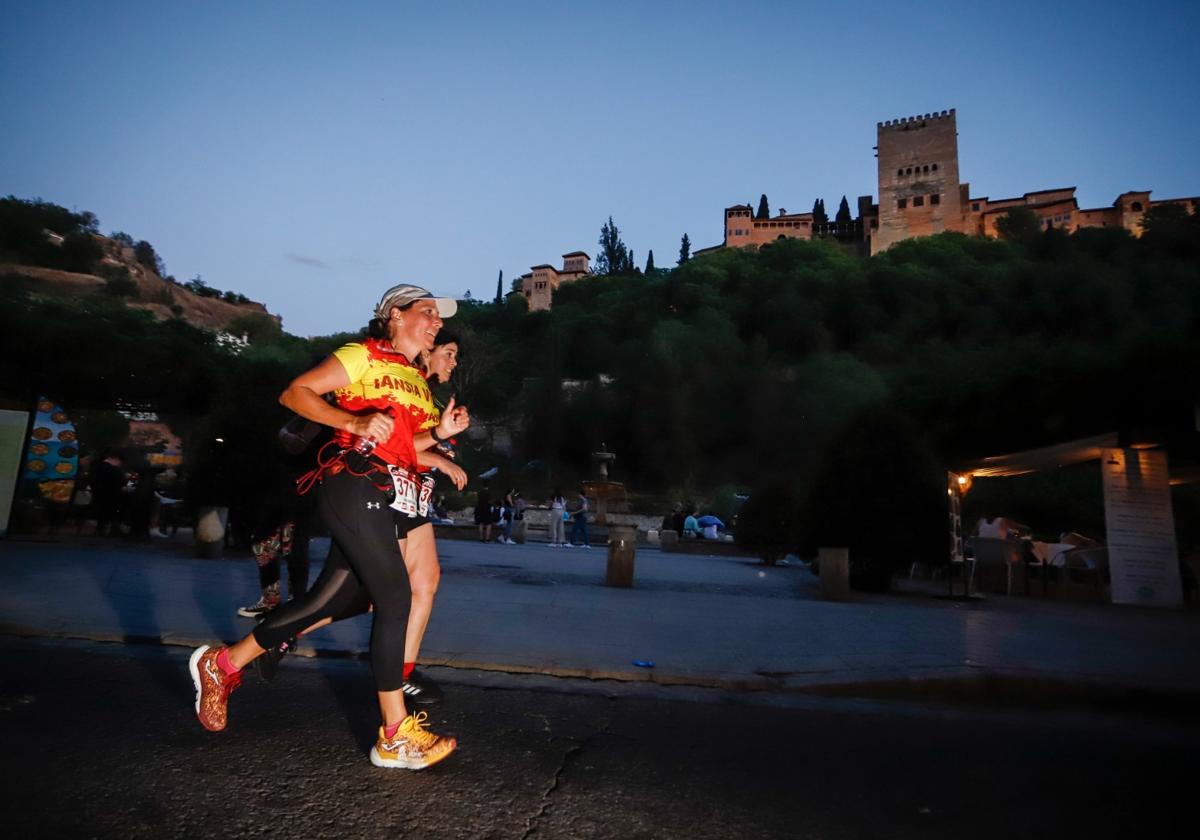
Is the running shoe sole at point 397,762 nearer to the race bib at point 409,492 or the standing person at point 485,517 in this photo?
the race bib at point 409,492

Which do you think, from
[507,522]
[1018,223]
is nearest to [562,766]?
[507,522]

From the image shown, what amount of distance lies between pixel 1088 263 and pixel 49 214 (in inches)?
2879

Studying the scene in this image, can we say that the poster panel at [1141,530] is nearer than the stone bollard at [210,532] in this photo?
No

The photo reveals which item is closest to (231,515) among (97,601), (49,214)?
(97,601)

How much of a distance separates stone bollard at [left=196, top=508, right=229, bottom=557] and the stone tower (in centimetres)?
10491

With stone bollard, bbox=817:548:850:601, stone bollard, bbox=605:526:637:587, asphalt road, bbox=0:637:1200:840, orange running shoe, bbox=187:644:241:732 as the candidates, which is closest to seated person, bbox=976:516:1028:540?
stone bollard, bbox=817:548:850:601

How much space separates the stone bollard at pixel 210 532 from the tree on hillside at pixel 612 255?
99.3m

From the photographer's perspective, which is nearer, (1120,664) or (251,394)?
(1120,664)

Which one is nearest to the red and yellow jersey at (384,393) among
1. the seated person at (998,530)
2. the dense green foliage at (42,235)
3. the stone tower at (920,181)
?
the seated person at (998,530)

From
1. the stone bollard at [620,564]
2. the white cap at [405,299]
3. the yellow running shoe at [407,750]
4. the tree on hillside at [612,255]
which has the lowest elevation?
the yellow running shoe at [407,750]

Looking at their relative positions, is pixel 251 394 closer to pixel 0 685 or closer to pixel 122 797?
pixel 0 685

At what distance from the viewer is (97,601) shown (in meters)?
6.00

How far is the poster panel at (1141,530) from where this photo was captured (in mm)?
11359

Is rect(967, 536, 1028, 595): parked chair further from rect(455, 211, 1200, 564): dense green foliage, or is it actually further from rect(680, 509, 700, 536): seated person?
rect(455, 211, 1200, 564): dense green foliage
